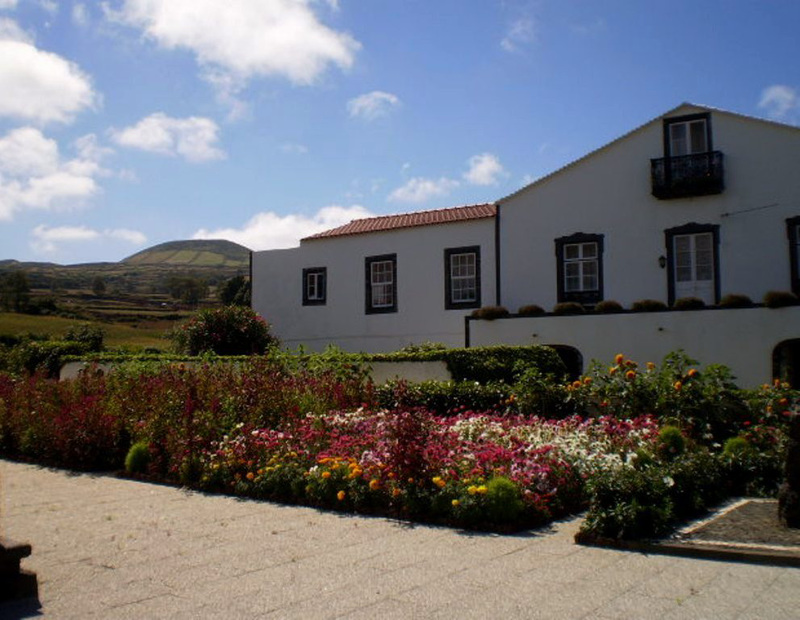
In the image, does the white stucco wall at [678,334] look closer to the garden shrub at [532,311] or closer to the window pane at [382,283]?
the garden shrub at [532,311]

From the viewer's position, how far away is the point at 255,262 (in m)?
28.4

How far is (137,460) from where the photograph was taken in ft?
33.4

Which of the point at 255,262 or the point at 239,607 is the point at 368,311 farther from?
the point at 239,607

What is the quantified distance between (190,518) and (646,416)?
614 cm

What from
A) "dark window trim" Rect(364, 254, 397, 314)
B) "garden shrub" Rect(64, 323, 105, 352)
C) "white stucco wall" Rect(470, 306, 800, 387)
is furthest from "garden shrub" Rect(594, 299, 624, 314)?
"garden shrub" Rect(64, 323, 105, 352)

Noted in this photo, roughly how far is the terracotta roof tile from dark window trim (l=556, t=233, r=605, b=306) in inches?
97.8

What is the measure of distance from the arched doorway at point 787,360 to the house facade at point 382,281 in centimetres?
836

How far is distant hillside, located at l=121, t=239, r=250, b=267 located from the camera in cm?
16043

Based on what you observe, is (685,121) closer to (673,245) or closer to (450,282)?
(673,245)

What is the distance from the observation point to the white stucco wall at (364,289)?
2391 centimetres

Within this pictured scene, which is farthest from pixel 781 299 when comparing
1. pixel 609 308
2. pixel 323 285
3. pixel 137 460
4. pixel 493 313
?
pixel 323 285

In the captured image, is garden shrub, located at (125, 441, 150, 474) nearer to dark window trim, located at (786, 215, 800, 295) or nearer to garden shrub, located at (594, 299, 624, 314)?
garden shrub, located at (594, 299, 624, 314)

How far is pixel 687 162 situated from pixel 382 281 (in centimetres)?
1024

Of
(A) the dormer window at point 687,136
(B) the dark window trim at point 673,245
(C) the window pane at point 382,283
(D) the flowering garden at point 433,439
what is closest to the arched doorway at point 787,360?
(B) the dark window trim at point 673,245
